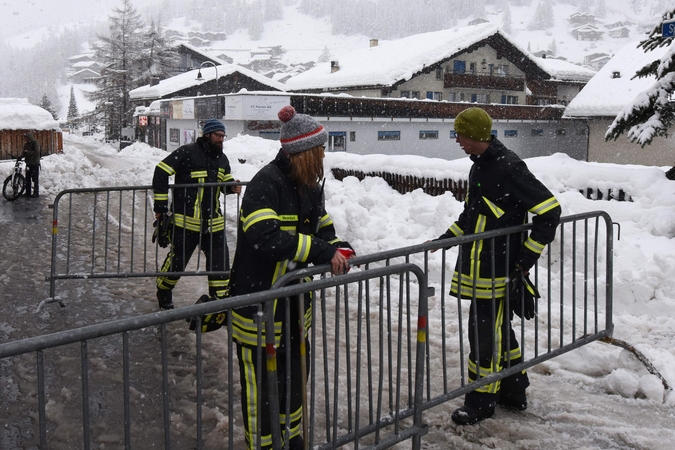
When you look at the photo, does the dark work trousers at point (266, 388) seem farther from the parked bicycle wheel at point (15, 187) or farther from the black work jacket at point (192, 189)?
the parked bicycle wheel at point (15, 187)

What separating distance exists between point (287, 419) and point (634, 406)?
2.69 meters

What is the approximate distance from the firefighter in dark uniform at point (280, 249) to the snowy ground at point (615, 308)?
41.3 inches

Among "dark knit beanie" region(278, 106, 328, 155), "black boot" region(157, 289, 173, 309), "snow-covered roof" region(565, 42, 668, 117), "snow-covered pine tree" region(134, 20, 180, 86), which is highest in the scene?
"snow-covered pine tree" region(134, 20, 180, 86)

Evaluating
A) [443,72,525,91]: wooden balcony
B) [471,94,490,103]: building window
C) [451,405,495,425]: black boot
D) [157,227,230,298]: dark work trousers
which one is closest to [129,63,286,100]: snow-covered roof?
[443,72,525,91]: wooden balcony

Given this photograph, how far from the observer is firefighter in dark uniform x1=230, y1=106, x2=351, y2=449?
3.22 meters

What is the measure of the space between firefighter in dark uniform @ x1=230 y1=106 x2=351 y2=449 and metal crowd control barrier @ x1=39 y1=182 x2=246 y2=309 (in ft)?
10.0

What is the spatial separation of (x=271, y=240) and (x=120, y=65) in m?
60.0

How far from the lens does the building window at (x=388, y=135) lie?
33906mm

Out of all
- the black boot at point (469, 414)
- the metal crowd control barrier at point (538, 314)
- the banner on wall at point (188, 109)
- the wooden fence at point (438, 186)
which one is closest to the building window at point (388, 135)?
the banner on wall at point (188, 109)

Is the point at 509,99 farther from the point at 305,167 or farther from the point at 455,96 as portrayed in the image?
the point at 305,167

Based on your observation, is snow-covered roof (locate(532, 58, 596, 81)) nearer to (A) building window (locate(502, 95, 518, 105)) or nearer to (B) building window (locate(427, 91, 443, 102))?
(A) building window (locate(502, 95, 518, 105))

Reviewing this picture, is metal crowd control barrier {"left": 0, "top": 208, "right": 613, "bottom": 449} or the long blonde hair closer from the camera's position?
metal crowd control barrier {"left": 0, "top": 208, "right": 613, "bottom": 449}

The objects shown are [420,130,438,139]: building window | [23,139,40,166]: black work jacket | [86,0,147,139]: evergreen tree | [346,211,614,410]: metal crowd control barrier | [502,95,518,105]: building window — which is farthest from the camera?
[86,0,147,139]: evergreen tree

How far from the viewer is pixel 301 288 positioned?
3.00 m
